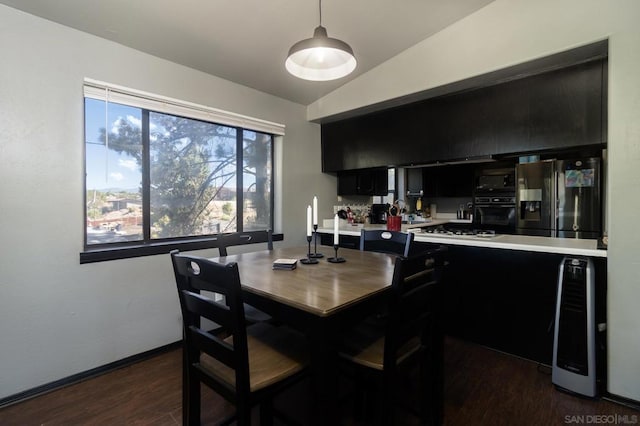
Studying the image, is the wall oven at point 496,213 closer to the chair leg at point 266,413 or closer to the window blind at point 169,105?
the window blind at point 169,105

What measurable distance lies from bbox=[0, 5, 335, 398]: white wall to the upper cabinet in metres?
1.99

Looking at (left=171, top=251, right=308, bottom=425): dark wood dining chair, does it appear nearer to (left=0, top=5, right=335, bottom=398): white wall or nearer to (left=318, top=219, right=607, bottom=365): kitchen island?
(left=0, top=5, right=335, bottom=398): white wall

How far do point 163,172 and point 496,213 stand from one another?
12.6 ft

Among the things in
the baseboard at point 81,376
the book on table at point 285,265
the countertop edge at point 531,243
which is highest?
the countertop edge at point 531,243

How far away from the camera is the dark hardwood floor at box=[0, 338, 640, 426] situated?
164cm

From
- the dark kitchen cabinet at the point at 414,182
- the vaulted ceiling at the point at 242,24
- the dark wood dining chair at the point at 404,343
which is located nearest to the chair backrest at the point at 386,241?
the dark wood dining chair at the point at 404,343

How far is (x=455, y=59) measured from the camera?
236 centimetres

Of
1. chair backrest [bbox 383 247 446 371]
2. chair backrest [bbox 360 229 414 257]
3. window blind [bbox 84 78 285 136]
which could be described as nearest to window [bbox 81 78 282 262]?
window blind [bbox 84 78 285 136]

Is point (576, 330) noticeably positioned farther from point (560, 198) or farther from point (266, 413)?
point (560, 198)

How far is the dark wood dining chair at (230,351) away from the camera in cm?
107

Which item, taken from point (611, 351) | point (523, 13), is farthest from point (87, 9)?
point (611, 351)

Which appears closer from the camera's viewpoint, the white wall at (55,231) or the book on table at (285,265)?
the book on table at (285,265)

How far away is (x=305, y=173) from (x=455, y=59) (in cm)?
183

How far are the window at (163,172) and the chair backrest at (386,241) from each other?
134 centimetres
